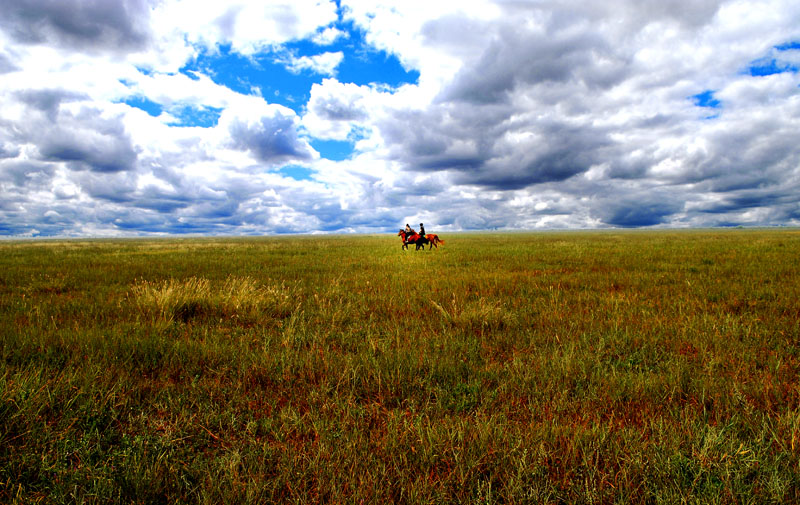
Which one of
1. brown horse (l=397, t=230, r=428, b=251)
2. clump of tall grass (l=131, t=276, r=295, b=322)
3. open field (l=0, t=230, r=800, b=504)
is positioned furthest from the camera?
brown horse (l=397, t=230, r=428, b=251)

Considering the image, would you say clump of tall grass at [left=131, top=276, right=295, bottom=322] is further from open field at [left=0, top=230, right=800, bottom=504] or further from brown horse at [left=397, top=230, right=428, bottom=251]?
brown horse at [left=397, top=230, right=428, bottom=251]

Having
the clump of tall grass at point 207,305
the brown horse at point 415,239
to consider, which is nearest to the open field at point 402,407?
the clump of tall grass at point 207,305

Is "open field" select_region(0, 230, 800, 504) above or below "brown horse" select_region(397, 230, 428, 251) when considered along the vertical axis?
below

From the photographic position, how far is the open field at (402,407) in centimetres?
227

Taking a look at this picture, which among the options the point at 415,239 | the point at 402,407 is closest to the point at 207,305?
the point at 402,407

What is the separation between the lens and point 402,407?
3.48 metres

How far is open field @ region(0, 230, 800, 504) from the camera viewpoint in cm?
227

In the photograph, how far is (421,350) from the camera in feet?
15.5

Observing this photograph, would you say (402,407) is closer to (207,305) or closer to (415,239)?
(207,305)

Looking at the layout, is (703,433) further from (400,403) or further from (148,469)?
(148,469)

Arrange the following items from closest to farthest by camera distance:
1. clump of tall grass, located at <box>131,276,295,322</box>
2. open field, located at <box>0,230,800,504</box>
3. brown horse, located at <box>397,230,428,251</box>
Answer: open field, located at <box>0,230,800,504</box> → clump of tall grass, located at <box>131,276,295,322</box> → brown horse, located at <box>397,230,428,251</box>

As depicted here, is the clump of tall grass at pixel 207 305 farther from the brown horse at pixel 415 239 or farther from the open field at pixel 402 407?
the brown horse at pixel 415 239

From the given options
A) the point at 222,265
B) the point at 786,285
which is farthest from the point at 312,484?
the point at 222,265

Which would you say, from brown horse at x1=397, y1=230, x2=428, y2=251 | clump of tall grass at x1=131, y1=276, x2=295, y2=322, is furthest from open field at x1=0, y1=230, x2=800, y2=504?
brown horse at x1=397, y1=230, x2=428, y2=251
